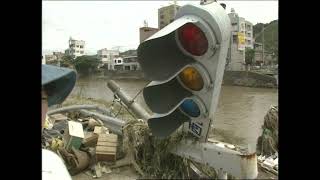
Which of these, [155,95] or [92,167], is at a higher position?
[155,95]

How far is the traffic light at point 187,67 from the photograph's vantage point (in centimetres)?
166

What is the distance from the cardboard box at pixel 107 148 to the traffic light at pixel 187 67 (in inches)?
39.8

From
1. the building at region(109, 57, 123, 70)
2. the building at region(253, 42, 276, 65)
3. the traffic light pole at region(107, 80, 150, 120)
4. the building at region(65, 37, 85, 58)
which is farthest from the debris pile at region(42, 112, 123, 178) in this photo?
the building at region(253, 42, 276, 65)

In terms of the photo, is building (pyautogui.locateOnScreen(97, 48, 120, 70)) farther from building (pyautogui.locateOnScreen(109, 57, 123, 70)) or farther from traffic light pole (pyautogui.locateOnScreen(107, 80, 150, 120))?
traffic light pole (pyautogui.locateOnScreen(107, 80, 150, 120))

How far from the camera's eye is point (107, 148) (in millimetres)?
3141

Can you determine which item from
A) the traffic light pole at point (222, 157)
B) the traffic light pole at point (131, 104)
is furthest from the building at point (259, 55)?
the traffic light pole at point (222, 157)

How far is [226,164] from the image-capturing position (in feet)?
5.40

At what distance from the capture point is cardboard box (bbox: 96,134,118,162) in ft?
10.0

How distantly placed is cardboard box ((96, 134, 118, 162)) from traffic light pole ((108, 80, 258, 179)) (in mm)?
1061

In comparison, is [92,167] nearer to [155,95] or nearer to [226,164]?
[155,95]
